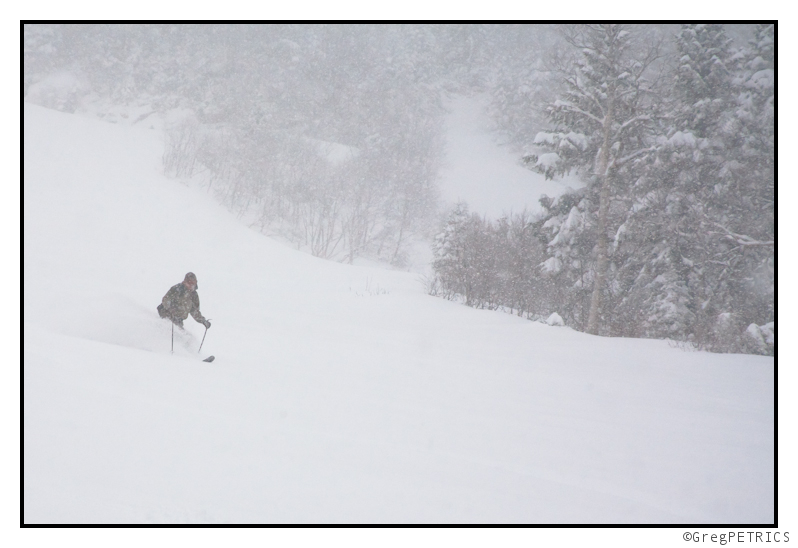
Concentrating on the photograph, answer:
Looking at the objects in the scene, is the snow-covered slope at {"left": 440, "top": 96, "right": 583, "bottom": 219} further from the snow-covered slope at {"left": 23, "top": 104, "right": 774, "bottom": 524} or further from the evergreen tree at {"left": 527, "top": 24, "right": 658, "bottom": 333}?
the snow-covered slope at {"left": 23, "top": 104, "right": 774, "bottom": 524}

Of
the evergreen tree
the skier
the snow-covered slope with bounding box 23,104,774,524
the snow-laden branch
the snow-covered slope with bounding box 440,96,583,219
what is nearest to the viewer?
the snow-covered slope with bounding box 23,104,774,524

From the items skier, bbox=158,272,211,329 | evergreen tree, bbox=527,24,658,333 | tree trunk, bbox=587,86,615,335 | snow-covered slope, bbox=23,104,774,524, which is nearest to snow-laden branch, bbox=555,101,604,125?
evergreen tree, bbox=527,24,658,333

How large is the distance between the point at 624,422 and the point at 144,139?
134ft

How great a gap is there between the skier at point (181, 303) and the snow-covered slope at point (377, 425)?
0.65 ft

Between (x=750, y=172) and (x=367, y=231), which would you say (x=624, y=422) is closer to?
(x=750, y=172)

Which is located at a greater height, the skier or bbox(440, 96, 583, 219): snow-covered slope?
bbox(440, 96, 583, 219): snow-covered slope

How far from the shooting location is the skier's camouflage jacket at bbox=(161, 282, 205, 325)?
6.01m

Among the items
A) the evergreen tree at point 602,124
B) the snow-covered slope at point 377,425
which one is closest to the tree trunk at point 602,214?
the evergreen tree at point 602,124

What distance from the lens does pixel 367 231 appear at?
3725cm

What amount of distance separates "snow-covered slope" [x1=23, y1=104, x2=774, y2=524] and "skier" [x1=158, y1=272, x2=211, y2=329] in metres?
0.20

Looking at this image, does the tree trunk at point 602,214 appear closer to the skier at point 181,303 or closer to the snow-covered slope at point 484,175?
the skier at point 181,303

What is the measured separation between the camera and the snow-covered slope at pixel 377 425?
8.11 ft

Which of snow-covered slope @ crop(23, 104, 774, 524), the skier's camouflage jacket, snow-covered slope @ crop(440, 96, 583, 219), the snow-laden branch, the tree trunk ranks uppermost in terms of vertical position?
snow-covered slope @ crop(440, 96, 583, 219)

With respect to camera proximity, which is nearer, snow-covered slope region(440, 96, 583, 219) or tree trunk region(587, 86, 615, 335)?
tree trunk region(587, 86, 615, 335)
